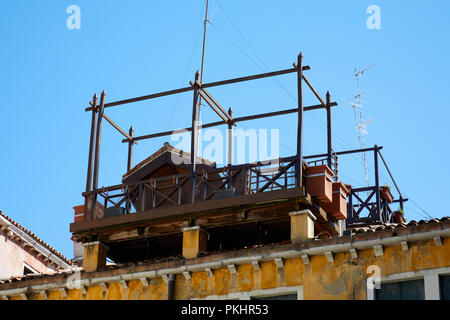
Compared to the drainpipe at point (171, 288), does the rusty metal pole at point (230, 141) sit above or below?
above

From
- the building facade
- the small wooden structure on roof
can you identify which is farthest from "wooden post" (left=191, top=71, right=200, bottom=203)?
the building facade

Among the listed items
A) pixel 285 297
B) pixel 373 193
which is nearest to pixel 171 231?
pixel 285 297

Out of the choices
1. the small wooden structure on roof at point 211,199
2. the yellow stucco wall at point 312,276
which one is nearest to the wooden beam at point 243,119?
the small wooden structure on roof at point 211,199

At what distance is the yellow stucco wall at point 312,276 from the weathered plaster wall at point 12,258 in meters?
8.21

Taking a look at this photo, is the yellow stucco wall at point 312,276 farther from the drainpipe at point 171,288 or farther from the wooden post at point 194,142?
the wooden post at point 194,142

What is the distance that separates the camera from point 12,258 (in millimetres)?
29734

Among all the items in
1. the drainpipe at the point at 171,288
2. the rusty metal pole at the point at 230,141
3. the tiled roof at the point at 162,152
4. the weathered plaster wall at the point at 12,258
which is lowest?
the drainpipe at the point at 171,288

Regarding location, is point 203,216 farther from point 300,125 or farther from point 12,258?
point 12,258

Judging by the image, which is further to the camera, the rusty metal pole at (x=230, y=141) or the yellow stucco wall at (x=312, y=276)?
the rusty metal pole at (x=230, y=141)

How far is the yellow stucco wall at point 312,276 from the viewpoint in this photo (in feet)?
62.9

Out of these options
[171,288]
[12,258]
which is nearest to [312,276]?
[171,288]

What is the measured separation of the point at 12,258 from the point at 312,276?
41.4ft
